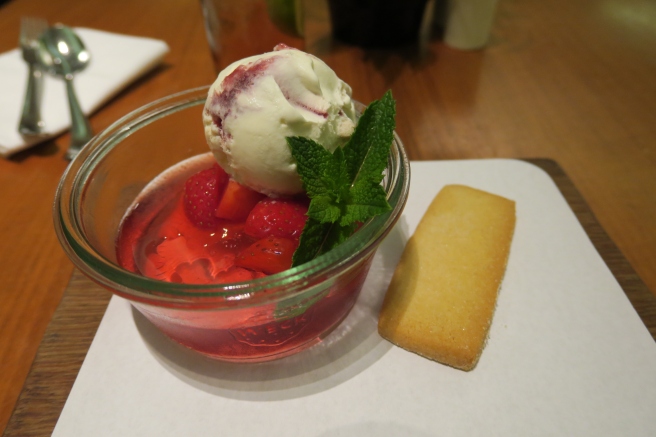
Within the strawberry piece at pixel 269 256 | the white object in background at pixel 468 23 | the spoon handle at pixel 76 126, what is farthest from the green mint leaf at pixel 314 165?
the white object in background at pixel 468 23

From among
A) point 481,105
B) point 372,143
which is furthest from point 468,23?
point 372,143

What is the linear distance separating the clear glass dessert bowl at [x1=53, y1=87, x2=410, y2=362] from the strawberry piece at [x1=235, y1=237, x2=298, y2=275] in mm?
69

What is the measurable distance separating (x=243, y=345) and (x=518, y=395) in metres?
0.48

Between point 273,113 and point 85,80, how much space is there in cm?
127

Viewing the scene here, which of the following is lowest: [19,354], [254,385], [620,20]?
[19,354]

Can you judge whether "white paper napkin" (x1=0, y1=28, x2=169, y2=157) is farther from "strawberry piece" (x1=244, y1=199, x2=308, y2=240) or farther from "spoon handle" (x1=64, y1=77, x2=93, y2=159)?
"strawberry piece" (x1=244, y1=199, x2=308, y2=240)

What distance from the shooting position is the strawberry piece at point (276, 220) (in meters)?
0.78

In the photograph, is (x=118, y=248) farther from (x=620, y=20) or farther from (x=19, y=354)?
(x=620, y=20)

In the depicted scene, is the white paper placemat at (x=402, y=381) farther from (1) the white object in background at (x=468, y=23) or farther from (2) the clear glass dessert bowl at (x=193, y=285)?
(1) the white object in background at (x=468, y=23)

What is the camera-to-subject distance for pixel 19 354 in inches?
35.8

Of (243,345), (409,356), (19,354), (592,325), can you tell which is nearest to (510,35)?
(592,325)

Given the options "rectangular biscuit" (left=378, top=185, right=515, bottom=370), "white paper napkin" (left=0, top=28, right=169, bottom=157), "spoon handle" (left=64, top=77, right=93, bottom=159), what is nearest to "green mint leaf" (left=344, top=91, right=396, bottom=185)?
"rectangular biscuit" (left=378, top=185, right=515, bottom=370)

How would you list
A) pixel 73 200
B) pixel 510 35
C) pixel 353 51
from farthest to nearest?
pixel 510 35 → pixel 353 51 → pixel 73 200

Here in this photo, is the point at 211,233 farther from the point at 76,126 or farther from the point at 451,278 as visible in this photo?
the point at 76,126
